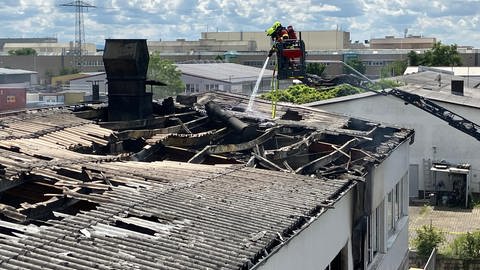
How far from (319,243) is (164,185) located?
271cm

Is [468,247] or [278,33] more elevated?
[278,33]

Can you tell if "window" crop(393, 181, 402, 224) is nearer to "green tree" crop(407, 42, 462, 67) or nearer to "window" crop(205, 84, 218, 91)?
"window" crop(205, 84, 218, 91)

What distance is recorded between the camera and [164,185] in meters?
12.8

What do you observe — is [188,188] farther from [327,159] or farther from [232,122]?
[232,122]

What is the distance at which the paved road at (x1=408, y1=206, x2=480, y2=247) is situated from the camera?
124 ft

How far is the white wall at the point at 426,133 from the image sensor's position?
1736 inches

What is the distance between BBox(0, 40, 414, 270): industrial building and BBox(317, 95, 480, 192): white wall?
1959 centimetres

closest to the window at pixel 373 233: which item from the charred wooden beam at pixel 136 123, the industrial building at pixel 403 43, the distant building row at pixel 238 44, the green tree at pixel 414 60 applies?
the charred wooden beam at pixel 136 123

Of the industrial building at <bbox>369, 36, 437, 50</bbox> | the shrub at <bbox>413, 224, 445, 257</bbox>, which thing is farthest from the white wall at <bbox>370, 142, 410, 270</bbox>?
the industrial building at <bbox>369, 36, 437, 50</bbox>

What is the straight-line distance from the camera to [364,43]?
7781 inches

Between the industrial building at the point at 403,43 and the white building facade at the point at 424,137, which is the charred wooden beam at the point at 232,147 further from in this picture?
the industrial building at the point at 403,43

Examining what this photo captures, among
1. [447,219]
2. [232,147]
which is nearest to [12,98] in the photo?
[447,219]

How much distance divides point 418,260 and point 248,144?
13686 millimetres

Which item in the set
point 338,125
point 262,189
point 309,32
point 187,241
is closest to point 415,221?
point 338,125
